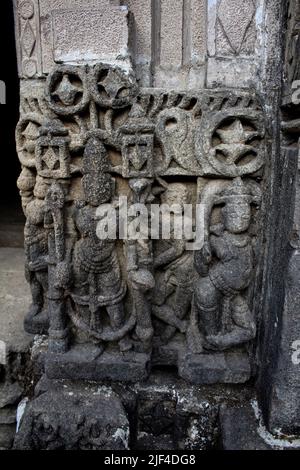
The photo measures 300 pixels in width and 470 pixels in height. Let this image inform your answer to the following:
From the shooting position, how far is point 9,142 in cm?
761

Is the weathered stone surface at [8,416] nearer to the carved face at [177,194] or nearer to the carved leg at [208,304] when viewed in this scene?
the carved leg at [208,304]

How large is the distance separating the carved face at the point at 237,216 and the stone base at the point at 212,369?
796mm

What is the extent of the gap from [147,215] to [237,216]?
1.63 ft

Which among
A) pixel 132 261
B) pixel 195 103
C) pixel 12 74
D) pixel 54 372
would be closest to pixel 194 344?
pixel 132 261

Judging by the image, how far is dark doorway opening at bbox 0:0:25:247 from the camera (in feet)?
16.6

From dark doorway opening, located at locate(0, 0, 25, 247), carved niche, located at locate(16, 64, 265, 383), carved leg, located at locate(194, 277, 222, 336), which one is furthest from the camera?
dark doorway opening, located at locate(0, 0, 25, 247)

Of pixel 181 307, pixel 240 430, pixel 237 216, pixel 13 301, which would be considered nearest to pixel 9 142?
pixel 13 301

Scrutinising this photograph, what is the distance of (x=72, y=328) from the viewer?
248 cm

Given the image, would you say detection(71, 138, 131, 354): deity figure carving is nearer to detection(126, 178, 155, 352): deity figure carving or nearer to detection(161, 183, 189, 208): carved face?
detection(126, 178, 155, 352): deity figure carving

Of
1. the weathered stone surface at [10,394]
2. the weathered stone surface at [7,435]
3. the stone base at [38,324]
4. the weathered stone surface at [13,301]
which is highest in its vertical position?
the stone base at [38,324]

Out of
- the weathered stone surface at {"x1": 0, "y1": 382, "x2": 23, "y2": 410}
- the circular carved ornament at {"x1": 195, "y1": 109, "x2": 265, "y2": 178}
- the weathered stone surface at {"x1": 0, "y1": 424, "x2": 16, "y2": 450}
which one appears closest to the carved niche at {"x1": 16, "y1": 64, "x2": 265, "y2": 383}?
the circular carved ornament at {"x1": 195, "y1": 109, "x2": 265, "y2": 178}

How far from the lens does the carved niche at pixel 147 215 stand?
6.91ft

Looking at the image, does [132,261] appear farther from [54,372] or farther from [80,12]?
[80,12]

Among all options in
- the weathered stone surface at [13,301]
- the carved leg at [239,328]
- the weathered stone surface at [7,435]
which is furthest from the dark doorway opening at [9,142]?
the carved leg at [239,328]
